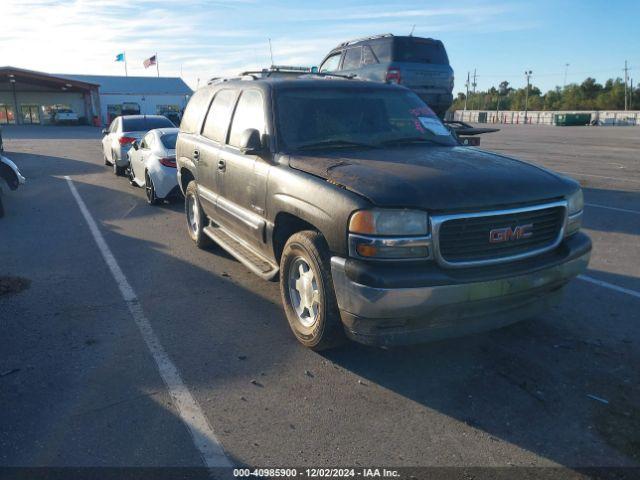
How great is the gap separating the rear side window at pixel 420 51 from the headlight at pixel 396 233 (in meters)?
9.04

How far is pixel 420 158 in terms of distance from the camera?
4.09 metres

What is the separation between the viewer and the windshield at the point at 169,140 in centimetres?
969

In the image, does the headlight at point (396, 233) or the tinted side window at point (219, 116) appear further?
the tinted side window at point (219, 116)

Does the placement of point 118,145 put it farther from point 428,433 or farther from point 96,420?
point 428,433

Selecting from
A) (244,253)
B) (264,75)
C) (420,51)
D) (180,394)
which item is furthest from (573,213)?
(420,51)

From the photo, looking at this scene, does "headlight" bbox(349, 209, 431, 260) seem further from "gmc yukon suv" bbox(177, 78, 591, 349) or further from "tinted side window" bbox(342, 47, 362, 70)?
"tinted side window" bbox(342, 47, 362, 70)

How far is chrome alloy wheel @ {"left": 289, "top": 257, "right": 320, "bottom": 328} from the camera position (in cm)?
392

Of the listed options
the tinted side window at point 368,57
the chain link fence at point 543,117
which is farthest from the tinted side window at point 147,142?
the chain link fence at point 543,117

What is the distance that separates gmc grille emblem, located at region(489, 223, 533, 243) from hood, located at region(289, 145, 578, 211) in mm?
175

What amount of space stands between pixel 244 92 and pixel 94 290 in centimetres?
259

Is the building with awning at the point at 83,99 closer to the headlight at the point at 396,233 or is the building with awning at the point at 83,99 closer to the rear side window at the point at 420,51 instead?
the rear side window at the point at 420,51

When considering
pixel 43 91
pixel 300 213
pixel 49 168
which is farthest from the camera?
pixel 43 91

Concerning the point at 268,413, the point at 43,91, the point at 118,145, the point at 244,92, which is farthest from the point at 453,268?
the point at 43,91

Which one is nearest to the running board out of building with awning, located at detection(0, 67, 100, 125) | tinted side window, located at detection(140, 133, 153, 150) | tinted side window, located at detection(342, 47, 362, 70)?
tinted side window, located at detection(140, 133, 153, 150)
